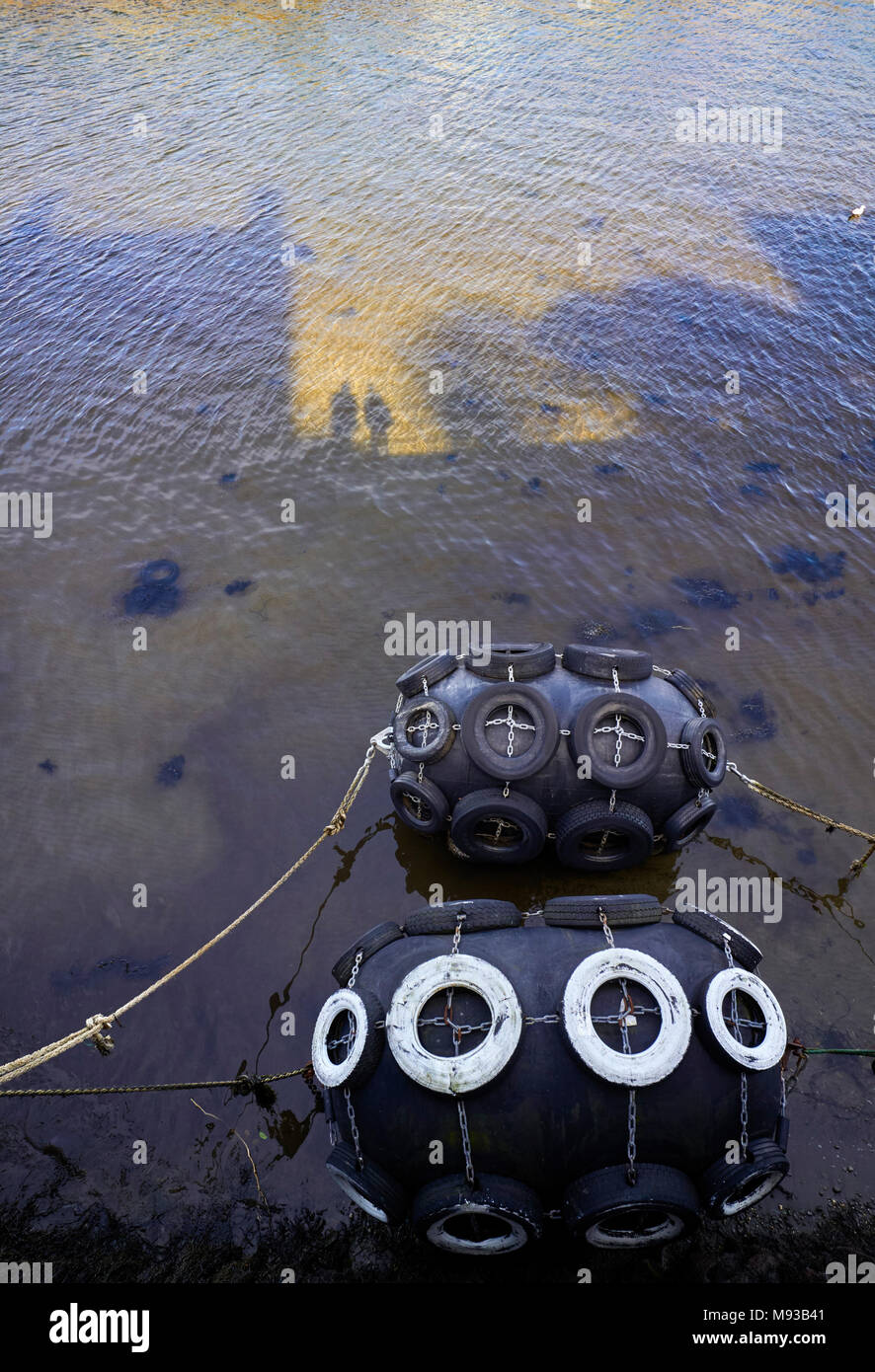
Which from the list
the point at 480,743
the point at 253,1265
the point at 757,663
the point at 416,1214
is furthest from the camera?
the point at 757,663

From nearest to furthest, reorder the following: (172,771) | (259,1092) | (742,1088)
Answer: (742,1088) < (259,1092) < (172,771)

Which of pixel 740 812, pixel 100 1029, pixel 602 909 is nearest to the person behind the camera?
pixel 602 909

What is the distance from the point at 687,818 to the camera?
9.72m

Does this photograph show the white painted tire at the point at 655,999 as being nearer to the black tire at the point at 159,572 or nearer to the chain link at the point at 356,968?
the chain link at the point at 356,968

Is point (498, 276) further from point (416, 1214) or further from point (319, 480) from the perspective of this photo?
point (416, 1214)

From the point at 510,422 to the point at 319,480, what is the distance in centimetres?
455

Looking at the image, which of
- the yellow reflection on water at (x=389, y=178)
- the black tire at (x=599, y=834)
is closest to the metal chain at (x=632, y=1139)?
the black tire at (x=599, y=834)

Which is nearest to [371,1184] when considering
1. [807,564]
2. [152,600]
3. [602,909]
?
[602,909]

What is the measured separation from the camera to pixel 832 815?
38.0 feet

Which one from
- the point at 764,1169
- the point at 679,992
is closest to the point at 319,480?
the point at 679,992

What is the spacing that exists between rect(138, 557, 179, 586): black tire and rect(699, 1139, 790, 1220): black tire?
12.7 metres

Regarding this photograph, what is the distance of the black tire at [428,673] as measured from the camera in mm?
10000

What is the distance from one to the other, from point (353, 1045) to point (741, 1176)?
11.5ft

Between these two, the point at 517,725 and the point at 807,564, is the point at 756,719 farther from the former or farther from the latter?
the point at 517,725
